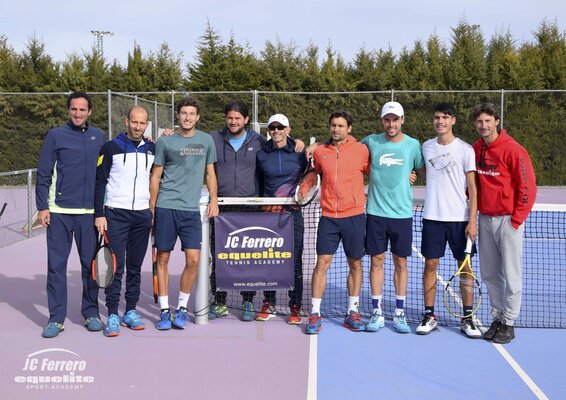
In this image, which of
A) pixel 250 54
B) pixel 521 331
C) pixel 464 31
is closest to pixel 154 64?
pixel 250 54

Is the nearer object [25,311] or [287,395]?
[287,395]

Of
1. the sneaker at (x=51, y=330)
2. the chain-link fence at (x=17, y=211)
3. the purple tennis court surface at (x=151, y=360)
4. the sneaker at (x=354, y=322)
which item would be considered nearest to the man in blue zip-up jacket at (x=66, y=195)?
the sneaker at (x=51, y=330)

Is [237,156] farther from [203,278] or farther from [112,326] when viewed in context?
[112,326]

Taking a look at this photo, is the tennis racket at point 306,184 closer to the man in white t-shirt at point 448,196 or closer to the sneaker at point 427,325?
the man in white t-shirt at point 448,196

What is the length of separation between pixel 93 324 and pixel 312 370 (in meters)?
2.01

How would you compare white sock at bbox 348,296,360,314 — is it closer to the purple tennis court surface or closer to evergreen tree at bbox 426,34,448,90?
the purple tennis court surface

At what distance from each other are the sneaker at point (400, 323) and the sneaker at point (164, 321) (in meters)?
1.93

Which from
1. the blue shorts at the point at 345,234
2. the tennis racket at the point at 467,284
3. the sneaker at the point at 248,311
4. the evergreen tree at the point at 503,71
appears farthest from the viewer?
the evergreen tree at the point at 503,71

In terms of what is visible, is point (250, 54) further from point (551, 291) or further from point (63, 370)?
point (63, 370)

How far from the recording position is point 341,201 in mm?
5566

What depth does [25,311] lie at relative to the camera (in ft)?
20.7

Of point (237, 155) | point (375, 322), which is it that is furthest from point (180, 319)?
point (375, 322)

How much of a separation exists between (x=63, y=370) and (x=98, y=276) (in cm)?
93

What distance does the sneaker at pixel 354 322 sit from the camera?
5.70 meters
